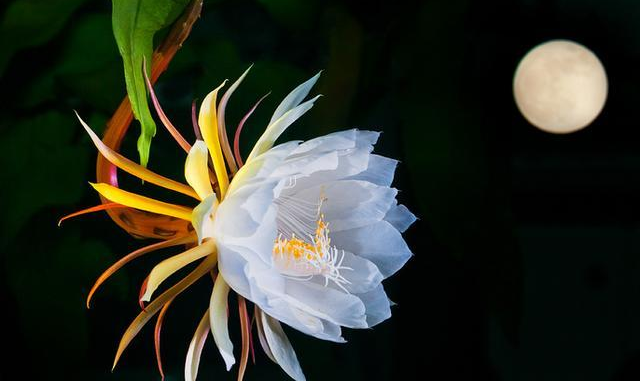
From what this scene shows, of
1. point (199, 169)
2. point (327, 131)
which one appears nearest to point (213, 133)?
point (199, 169)

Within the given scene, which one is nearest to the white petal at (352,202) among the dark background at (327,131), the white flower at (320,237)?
the white flower at (320,237)

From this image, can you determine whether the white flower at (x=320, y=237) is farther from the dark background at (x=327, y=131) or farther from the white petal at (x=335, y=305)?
the dark background at (x=327, y=131)

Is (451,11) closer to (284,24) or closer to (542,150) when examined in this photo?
(284,24)

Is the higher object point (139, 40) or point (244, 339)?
point (139, 40)

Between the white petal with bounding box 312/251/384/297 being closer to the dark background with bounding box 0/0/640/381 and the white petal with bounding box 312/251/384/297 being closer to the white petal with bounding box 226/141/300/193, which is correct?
the white petal with bounding box 226/141/300/193

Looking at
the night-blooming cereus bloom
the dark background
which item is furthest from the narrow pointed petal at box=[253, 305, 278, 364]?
the dark background

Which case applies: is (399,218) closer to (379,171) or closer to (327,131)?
(379,171)
